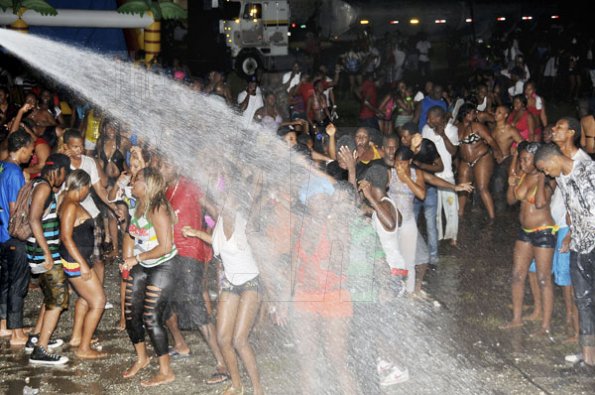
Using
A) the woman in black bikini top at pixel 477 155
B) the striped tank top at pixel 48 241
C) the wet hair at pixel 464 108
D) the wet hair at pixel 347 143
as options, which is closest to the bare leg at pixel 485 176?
the woman in black bikini top at pixel 477 155

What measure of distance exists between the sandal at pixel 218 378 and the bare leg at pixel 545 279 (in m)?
2.78

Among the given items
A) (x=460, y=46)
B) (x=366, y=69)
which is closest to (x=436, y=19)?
(x=460, y=46)

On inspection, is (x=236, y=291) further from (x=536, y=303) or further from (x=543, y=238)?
(x=536, y=303)

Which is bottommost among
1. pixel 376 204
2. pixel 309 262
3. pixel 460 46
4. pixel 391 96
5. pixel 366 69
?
pixel 309 262

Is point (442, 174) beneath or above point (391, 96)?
beneath

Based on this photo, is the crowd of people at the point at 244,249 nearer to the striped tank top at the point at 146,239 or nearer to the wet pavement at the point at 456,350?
the striped tank top at the point at 146,239

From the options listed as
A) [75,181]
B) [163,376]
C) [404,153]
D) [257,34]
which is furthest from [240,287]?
[257,34]

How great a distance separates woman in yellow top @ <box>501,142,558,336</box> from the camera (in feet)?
23.1

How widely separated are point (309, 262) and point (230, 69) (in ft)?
63.8

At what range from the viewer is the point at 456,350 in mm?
6883

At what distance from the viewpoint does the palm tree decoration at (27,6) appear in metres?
14.8

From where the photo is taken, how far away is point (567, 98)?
74.0 feet

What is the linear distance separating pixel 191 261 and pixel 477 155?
16.8ft

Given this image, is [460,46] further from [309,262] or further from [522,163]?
[309,262]
